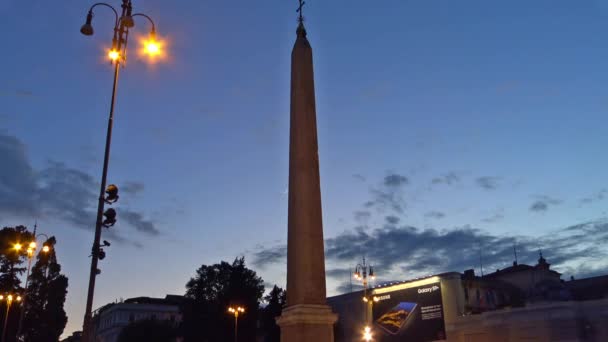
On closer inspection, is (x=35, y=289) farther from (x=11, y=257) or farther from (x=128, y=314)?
(x=128, y=314)

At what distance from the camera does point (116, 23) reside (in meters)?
14.1

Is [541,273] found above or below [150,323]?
above

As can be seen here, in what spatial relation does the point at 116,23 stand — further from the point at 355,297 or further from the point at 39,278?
the point at 355,297

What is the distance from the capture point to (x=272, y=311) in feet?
230

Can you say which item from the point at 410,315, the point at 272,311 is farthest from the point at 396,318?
the point at 272,311

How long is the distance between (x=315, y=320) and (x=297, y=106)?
18.2 ft

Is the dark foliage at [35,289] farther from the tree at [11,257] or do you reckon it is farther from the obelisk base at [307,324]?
the obelisk base at [307,324]

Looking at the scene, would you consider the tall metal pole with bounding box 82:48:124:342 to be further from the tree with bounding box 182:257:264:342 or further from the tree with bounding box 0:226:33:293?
the tree with bounding box 182:257:264:342

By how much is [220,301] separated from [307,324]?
56881 millimetres

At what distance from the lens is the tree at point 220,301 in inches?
2472

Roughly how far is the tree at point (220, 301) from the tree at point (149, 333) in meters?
10.4

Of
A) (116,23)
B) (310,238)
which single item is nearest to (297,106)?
(310,238)

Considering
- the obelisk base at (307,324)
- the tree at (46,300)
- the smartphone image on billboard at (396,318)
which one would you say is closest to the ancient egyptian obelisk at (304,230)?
the obelisk base at (307,324)

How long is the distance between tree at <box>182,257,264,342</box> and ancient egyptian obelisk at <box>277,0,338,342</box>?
51.9 meters
